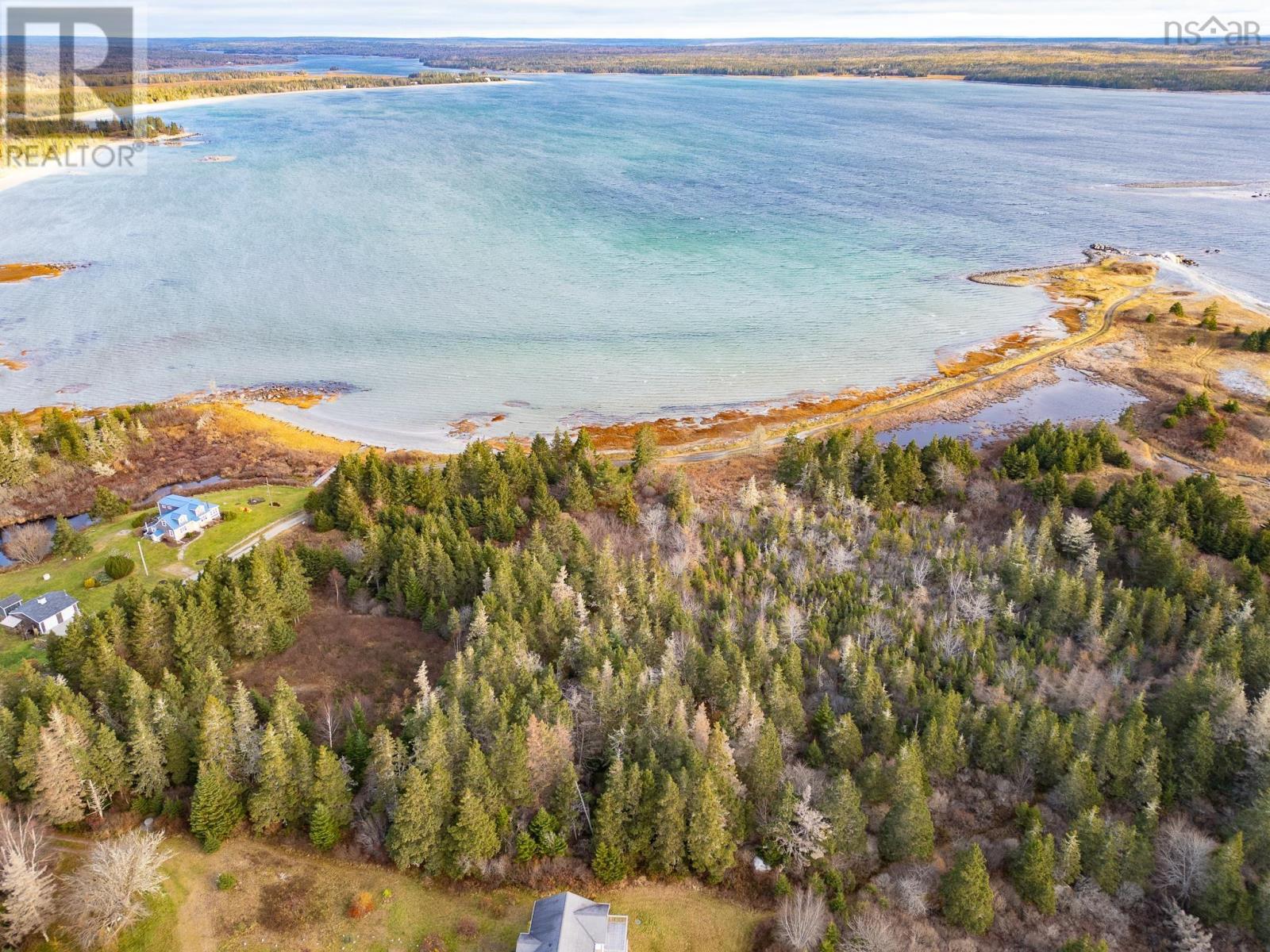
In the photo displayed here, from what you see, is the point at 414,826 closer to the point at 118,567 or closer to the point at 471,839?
the point at 471,839

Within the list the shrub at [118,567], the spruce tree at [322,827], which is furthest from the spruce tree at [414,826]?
the shrub at [118,567]

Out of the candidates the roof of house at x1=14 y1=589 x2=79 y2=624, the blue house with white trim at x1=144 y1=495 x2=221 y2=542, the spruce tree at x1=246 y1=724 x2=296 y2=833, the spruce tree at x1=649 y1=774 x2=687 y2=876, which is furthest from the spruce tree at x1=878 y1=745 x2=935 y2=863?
the blue house with white trim at x1=144 y1=495 x2=221 y2=542

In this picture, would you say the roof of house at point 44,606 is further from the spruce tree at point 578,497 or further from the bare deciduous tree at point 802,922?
the bare deciduous tree at point 802,922

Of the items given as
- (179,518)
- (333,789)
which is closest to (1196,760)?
(333,789)

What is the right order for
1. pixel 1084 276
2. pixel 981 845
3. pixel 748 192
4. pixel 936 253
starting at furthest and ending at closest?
pixel 748 192
pixel 936 253
pixel 1084 276
pixel 981 845

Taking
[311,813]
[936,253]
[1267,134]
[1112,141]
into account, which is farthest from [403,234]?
[1267,134]

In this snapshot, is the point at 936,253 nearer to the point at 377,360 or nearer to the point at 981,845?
the point at 377,360
